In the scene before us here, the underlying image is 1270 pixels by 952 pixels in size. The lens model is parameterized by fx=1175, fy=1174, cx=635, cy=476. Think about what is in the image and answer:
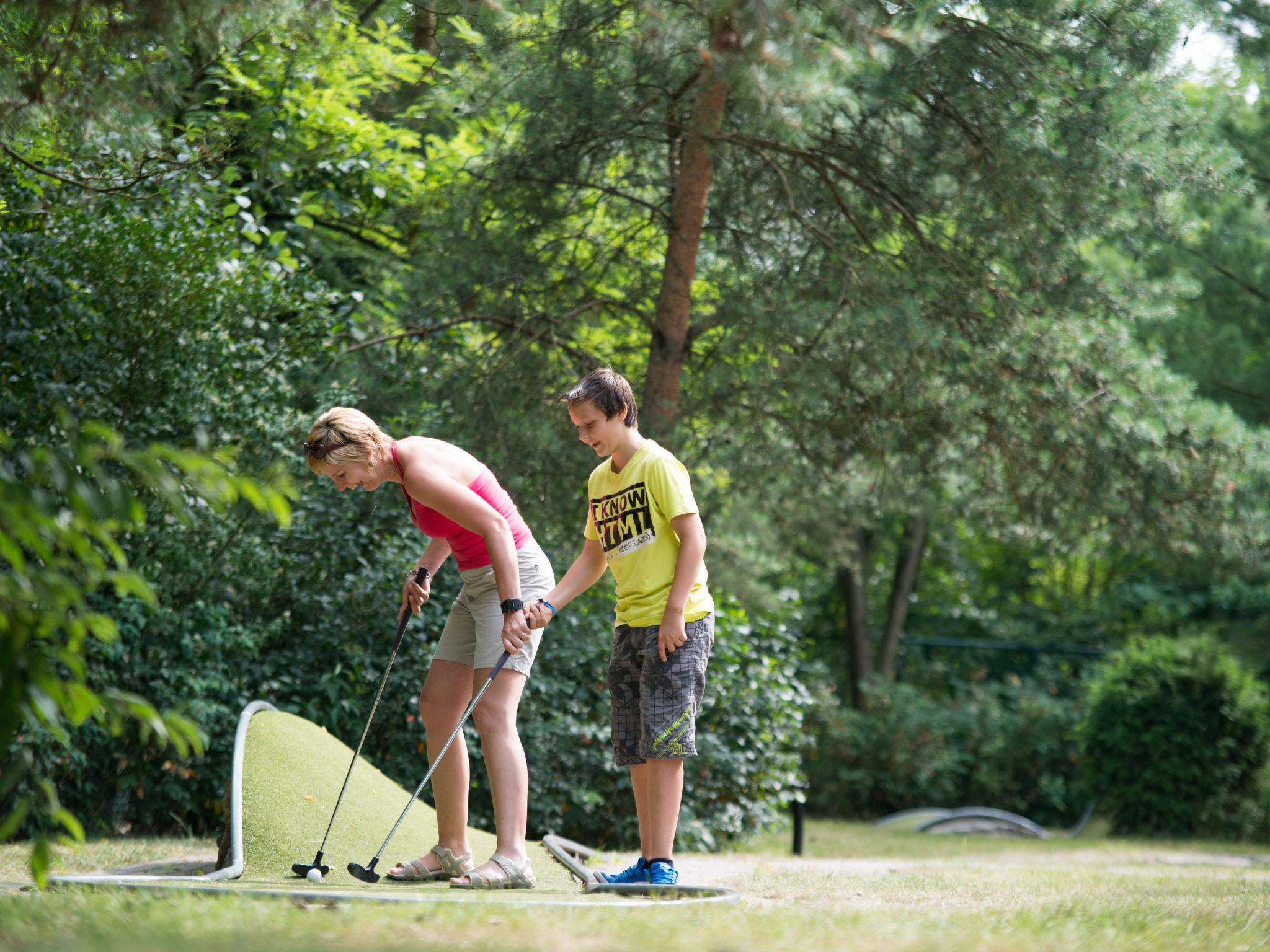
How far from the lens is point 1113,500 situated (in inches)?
281

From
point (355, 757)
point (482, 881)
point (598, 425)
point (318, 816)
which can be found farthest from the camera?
point (318, 816)

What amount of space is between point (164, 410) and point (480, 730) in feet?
9.62

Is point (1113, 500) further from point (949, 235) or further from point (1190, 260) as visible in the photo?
point (1190, 260)

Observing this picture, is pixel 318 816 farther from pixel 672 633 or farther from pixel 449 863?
pixel 672 633

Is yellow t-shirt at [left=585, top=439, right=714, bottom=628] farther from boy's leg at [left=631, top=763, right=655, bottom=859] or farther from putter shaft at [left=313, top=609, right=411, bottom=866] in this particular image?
putter shaft at [left=313, top=609, right=411, bottom=866]

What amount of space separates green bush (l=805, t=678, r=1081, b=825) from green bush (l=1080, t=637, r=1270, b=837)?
178 centimetres

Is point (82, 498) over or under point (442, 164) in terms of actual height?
under

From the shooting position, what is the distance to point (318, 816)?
449 centimetres

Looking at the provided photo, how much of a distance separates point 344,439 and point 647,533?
1.03m

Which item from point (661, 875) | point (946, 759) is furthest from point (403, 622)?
point (946, 759)

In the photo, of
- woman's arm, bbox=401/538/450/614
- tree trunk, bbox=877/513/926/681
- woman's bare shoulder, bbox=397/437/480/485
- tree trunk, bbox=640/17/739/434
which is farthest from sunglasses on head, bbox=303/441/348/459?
tree trunk, bbox=877/513/926/681

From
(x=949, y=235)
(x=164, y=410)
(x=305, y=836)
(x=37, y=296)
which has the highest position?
(x=949, y=235)

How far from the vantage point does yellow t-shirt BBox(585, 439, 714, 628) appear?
3.81 m

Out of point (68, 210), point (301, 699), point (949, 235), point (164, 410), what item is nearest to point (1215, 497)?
point (949, 235)
